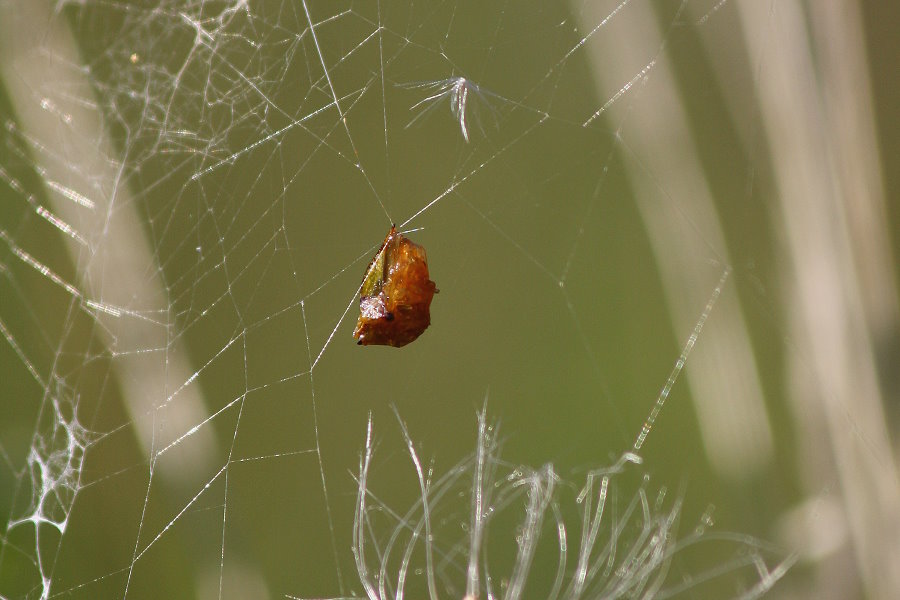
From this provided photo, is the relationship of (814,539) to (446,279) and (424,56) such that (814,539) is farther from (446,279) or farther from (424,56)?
(424,56)

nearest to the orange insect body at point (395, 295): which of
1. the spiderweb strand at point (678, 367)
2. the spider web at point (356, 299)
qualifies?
the spider web at point (356, 299)

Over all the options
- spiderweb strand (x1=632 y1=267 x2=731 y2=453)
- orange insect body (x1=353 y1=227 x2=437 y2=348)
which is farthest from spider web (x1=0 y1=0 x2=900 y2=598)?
orange insect body (x1=353 y1=227 x2=437 y2=348)

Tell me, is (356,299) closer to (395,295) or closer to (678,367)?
(395,295)

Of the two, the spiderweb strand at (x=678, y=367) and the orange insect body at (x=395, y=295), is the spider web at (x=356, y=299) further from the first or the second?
the orange insect body at (x=395, y=295)

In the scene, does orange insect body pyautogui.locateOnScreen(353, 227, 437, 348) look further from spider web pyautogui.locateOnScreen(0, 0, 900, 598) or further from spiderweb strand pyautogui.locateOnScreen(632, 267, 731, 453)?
spiderweb strand pyautogui.locateOnScreen(632, 267, 731, 453)

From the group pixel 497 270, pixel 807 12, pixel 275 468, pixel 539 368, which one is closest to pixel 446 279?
pixel 497 270

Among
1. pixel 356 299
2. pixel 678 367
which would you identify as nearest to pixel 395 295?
pixel 356 299
